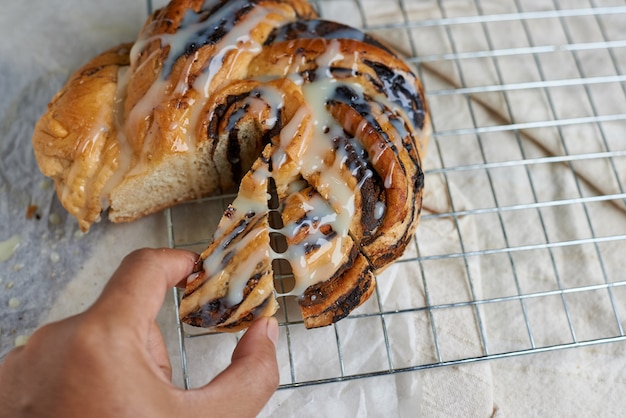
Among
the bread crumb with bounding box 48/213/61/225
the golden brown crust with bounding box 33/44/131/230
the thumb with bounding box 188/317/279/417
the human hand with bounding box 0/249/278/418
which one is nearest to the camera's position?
the human hand with bounding box 0/249/278/418

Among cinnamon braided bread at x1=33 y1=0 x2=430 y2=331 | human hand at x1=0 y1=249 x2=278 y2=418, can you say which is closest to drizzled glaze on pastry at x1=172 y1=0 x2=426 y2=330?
cinnamon braided bread at x1=33 y1=0 x2=430 y2=331

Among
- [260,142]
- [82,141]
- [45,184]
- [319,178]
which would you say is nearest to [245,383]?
[319,178]

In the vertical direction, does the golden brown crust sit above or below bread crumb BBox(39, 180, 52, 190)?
above

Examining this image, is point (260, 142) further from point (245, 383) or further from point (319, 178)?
point (245, 383)

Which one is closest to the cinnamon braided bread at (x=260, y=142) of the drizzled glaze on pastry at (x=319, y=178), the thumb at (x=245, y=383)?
the drizzled glaze on pastry at (x=319, y=178)

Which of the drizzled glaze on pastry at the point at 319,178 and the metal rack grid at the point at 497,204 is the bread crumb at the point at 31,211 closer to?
the metal rack grid at the point at 497,204

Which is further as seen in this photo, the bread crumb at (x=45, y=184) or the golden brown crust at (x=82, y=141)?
the bread crumb at (x=45, y=184)

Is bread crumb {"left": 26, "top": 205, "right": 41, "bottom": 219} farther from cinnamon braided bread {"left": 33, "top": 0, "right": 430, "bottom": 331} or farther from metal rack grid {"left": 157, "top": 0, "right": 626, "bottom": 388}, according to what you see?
metal rack grid {"left": 157, "top": 0, "right": 626, "bottom": 388}

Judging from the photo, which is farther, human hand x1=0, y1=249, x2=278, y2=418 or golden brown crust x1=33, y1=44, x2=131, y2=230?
golden brown crust x1=33, y1=44, x2=131, y2=230
